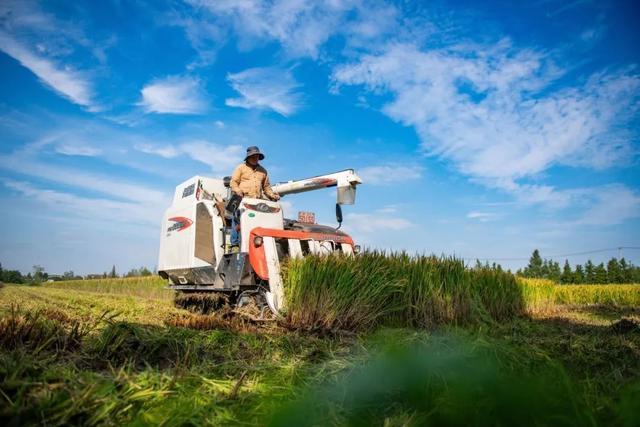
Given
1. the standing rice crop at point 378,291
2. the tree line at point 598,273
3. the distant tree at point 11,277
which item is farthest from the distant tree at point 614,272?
the distant tree at point 11,277

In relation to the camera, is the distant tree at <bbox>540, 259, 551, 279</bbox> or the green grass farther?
the distant tree at <bbox>540, 259, 551, 279</bbox>

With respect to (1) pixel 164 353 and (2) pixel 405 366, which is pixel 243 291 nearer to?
(1) pixel 164 353

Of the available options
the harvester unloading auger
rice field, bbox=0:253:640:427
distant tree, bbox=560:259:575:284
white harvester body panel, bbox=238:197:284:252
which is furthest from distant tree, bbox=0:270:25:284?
distant tree, bbox=560:259:575:284

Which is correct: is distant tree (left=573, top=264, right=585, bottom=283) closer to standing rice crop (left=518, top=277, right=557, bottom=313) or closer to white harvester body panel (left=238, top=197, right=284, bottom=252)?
standing rice crop (left=518, top=277, right=557, bottom=313)

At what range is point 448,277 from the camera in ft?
27.0

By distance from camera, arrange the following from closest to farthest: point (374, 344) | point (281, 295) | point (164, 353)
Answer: point (374, 344) → point (164, 353) → point (281, 295)

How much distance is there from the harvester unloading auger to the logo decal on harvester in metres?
0.02

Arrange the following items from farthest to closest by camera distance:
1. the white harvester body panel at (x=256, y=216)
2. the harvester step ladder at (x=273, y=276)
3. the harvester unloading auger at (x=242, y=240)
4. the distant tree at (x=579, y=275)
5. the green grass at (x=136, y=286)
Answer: the distant tree at (x=579, y=275), the green grass at (x=136, y=286), the white harvester body panel at (x=256, y=216), the harvester unloading auger at (x=242, y=240), the harvester step ladder at (x=273, y=276)

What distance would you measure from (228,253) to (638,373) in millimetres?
6061

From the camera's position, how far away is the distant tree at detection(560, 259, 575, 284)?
4159cm

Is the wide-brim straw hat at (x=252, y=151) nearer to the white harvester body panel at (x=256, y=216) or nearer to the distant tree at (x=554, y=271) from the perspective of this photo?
the white harvester body panel at (x=256, y=216)

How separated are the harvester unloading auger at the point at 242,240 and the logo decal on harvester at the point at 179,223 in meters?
0.02

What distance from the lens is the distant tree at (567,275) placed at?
41594 mm

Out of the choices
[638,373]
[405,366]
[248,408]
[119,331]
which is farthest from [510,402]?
[119,331]
